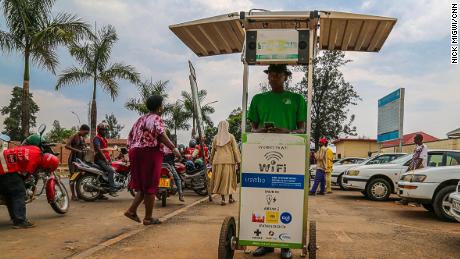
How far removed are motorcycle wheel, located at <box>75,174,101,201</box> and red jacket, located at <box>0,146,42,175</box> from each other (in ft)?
11.5

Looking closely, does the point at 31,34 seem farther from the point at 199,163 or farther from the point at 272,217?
the point at 272,217

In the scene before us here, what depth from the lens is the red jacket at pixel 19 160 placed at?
6488 millimetres

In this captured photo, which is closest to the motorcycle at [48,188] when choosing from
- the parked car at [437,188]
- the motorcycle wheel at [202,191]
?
the motorcycle wheel at [202,191]

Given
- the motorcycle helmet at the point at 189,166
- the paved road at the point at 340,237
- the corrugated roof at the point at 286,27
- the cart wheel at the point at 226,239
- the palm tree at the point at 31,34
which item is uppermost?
the palm tree at the point at 31,34

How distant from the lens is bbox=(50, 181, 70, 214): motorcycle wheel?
25.3ft

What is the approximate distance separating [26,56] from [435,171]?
49.2 feet

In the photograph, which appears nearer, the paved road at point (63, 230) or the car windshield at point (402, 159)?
the paved road at point (63, 230)

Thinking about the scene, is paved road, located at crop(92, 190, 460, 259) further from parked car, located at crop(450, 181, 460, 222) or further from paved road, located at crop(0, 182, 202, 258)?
paved road, located at crop(0, 182, 202, 258)

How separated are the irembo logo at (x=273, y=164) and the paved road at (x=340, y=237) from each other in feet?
3.90

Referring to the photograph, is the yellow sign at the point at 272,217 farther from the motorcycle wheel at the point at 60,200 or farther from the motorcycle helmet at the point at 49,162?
the motorcycle wheel at the point at 60,200

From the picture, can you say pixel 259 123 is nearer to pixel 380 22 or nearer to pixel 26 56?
pixel 380 22

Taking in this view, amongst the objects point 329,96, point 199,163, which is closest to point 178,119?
point 329,96

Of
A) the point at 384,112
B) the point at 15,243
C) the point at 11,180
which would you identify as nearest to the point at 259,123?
the point at 15,243

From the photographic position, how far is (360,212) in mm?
9844
